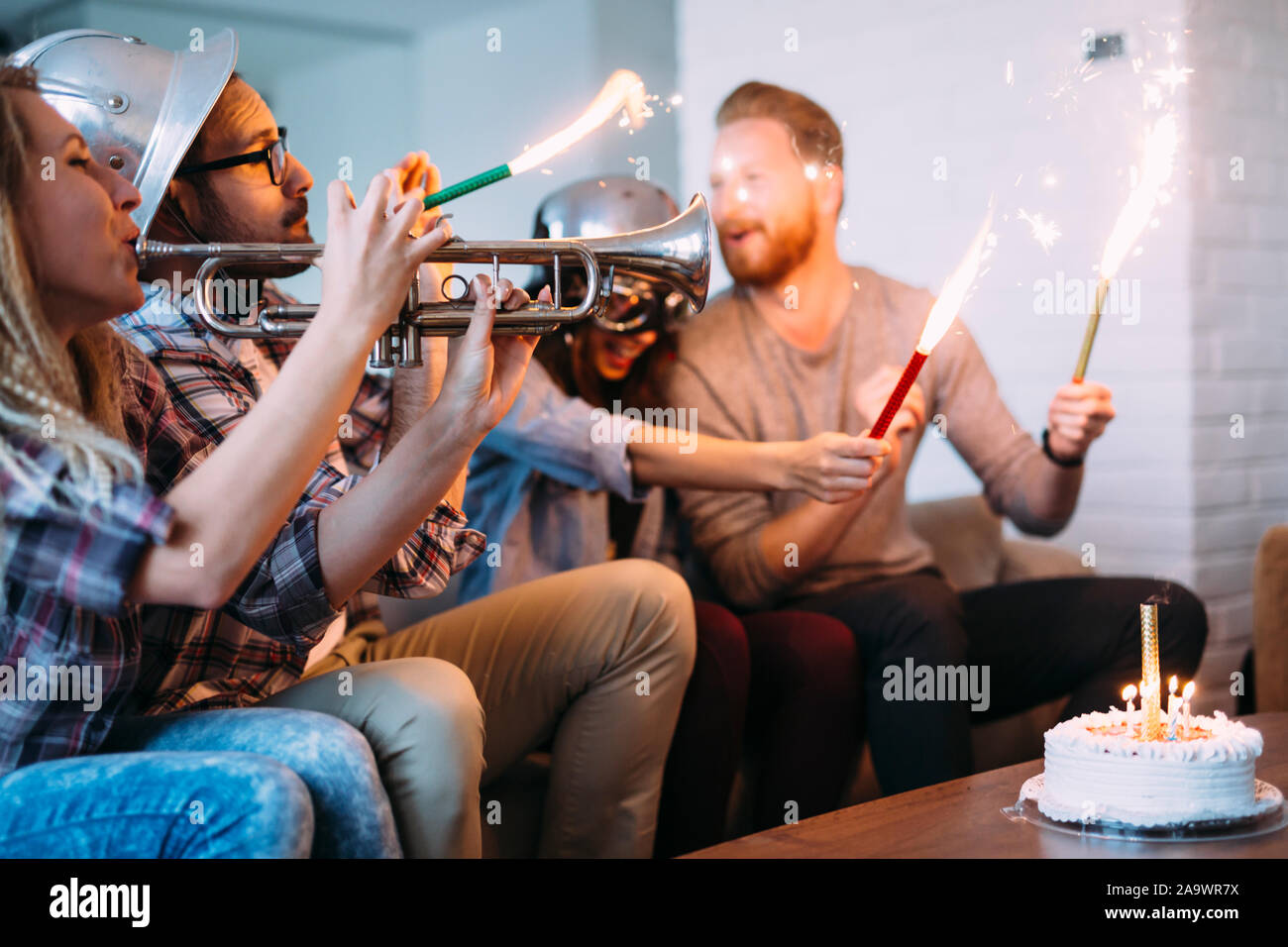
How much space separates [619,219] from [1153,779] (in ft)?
3.61

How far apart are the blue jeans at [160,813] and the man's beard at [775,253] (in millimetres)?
1233

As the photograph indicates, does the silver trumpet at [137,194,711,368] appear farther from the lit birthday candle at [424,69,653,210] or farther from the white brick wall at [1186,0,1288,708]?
the white brick wall at [1186,0,1288,708]

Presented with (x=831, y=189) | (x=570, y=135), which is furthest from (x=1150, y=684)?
(x=831, y=189)

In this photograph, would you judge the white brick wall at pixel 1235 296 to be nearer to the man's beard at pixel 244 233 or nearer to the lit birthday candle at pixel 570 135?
the lit birthday candle at pixel 570 135

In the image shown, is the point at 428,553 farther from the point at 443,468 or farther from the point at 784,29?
the point at 784,29

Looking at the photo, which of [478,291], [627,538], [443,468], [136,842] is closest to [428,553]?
[443,468]

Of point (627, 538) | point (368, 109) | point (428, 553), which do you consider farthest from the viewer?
point (368, 109)

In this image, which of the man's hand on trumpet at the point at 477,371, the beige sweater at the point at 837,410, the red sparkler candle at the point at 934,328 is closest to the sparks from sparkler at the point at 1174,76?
the beige sweater at the point at 837,410

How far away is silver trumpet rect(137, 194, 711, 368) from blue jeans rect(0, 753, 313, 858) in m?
0.43

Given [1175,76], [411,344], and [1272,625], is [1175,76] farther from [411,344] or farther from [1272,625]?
[411,344]

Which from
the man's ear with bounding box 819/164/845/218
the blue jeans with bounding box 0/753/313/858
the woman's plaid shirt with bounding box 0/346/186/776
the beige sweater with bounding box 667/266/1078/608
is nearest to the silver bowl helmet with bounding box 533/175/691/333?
the beige sweater with bounding box 667/266/1078/608

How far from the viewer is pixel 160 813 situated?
36.4 inches
